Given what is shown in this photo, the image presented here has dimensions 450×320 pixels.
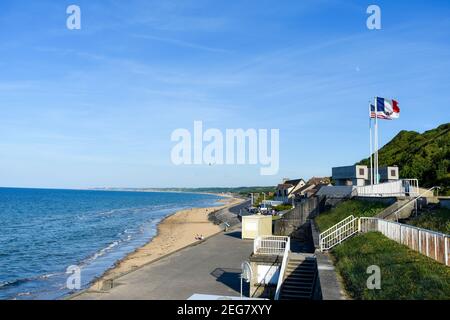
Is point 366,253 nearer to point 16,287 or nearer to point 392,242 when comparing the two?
point 392,242

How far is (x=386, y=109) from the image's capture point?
3008 cm

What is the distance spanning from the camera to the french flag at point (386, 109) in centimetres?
3006

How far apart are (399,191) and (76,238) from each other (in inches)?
1468

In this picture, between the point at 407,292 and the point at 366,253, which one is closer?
the point at 407,292

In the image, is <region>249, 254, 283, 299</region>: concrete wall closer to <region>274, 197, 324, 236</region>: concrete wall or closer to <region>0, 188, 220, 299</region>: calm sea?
<region>0, 188, 220, 299</region>: calm sea

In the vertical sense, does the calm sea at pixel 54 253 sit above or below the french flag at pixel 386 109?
below

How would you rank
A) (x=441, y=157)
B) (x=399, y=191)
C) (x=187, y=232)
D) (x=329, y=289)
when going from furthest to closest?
(x=187, y=232)
(x=441, y=157)
(x=399, y=191)
(x=329, y=289)

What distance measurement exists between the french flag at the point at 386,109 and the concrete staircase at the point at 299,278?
620 inches

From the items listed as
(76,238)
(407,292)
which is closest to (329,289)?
(407,292)

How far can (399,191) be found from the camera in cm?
Answer: 3161

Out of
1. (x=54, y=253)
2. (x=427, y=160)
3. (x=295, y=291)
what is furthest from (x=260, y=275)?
(x=427, y=160)

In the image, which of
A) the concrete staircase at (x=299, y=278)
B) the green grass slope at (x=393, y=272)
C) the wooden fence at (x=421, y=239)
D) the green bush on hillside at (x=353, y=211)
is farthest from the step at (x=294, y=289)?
the green bush on hillside at (x=353, y=211)

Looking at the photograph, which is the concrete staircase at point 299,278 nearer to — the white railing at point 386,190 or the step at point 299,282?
the step at point 299,282
